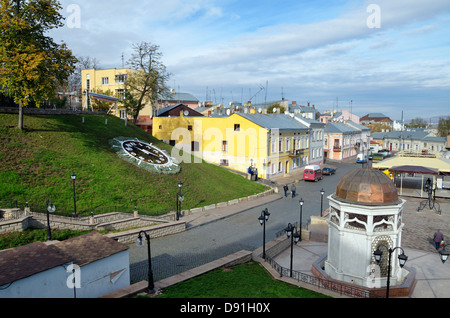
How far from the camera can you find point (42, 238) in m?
17.0

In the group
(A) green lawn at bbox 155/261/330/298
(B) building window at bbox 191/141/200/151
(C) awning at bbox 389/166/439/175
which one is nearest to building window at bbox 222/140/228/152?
(B) building window at bbox 191/141/200/151

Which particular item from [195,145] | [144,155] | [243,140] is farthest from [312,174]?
[144,155]

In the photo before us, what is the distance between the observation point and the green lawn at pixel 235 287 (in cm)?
1211

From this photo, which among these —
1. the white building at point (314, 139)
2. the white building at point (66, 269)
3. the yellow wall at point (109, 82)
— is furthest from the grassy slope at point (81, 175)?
the yellow wall at point (109, 82)

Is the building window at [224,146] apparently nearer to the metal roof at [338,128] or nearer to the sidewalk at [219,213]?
the sidewalk at [219,213]

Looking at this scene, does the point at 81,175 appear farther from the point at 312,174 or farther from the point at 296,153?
the point at 296,153

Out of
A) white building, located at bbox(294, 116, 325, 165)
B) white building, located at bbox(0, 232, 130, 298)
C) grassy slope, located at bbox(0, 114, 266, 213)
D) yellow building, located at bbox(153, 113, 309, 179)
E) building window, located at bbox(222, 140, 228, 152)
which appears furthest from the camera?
white building, located at bbox(294, 116, 325, 165)

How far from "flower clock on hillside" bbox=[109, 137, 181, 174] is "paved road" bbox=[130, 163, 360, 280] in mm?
8968

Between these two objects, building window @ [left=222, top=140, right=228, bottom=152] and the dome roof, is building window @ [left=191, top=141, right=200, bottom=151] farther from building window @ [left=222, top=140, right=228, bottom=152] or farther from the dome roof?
the dome roof

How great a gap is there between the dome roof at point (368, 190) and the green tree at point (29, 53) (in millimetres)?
22849

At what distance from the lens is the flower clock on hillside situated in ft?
99.2

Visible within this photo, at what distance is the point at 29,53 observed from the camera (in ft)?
79.9
